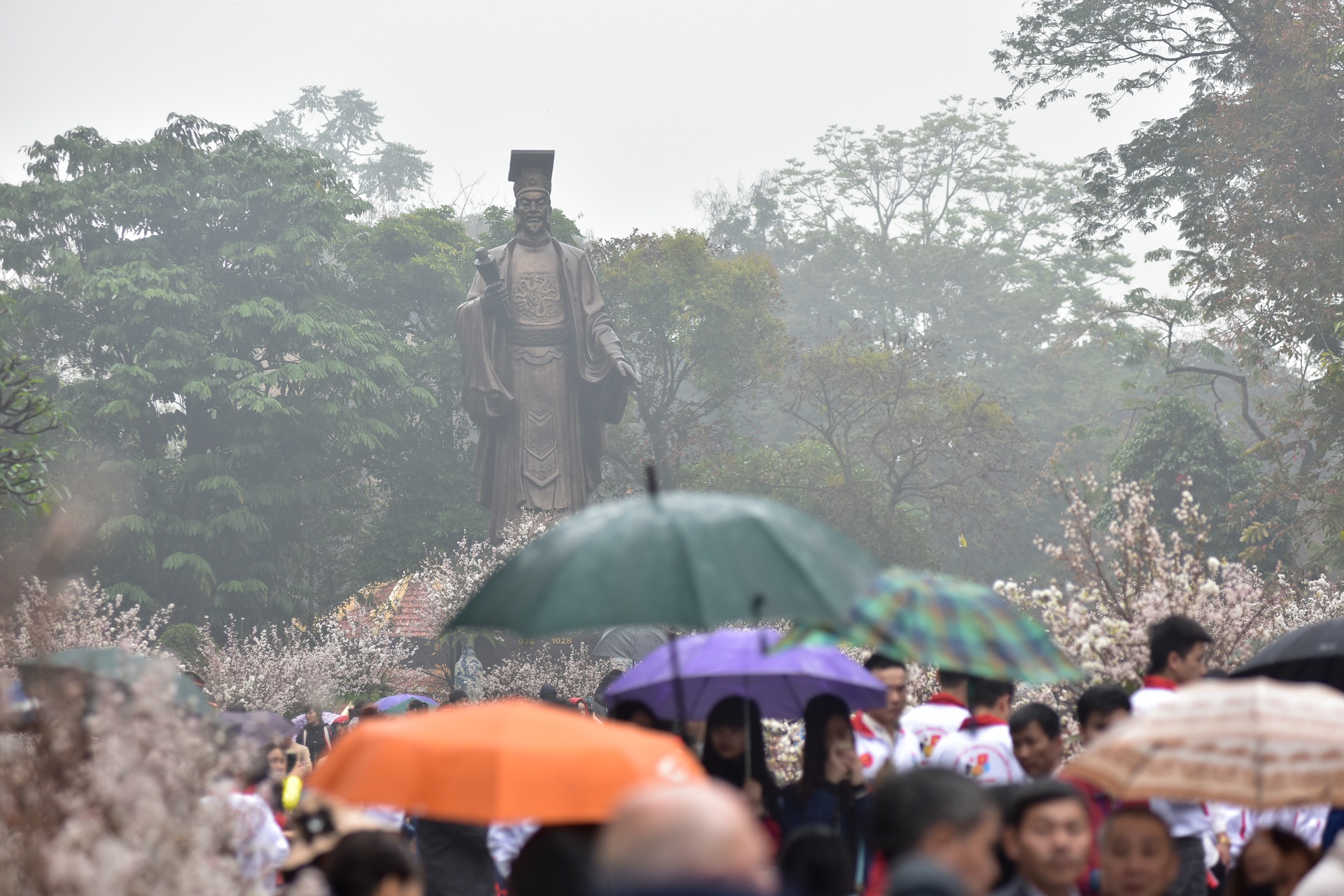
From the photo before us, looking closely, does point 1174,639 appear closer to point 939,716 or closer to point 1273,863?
point 939,716

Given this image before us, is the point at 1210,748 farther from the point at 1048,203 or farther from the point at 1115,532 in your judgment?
the point at 1048,203

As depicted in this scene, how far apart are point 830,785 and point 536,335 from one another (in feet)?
64.9

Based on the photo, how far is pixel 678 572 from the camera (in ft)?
10.9

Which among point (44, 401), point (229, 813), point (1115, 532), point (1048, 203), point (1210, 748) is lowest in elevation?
point (229, 813)

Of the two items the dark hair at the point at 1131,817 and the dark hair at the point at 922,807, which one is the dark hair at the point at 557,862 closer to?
the dark hair at the point at 922,807

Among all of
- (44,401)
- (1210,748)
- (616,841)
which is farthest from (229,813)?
(44,401)

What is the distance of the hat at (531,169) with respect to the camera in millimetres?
22328

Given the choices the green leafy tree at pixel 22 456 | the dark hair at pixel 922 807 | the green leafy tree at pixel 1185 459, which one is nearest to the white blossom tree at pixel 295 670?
the green leafy tree at pixel 22 456

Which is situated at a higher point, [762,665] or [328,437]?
[328,437]

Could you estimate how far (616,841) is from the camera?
1869 millimetres

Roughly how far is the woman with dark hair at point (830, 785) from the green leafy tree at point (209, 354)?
25.1 m

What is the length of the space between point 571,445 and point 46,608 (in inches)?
758

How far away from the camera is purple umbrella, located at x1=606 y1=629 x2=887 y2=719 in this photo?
4984mm

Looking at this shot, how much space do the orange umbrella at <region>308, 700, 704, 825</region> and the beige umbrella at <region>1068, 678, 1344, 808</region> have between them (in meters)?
1.25
